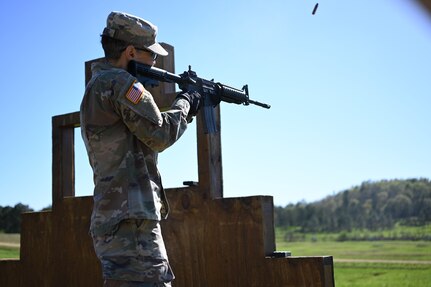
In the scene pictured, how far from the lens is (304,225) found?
351ft

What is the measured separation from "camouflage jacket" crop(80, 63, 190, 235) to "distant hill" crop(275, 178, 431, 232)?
9443 centimetres

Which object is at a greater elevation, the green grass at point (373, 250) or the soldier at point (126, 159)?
the soldier at point (126, 159)

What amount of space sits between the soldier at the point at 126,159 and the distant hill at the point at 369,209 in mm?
94417

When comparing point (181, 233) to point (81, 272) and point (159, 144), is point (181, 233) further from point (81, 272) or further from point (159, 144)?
point (159, 144)

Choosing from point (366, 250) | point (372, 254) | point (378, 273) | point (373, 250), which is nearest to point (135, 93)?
point (378, 273)

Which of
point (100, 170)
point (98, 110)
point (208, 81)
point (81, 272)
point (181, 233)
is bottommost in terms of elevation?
point (81, 272)

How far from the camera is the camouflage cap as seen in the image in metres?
2.76

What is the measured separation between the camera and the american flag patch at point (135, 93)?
8.54 feet

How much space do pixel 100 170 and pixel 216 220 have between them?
1480mm

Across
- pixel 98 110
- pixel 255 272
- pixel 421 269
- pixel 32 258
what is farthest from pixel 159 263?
pixel 421 269

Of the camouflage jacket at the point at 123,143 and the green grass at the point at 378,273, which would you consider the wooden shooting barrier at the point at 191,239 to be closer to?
the camouflage jacket at the point at 123,143

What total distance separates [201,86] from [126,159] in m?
1.03

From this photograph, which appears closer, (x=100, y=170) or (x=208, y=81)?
(x=100, y=170)

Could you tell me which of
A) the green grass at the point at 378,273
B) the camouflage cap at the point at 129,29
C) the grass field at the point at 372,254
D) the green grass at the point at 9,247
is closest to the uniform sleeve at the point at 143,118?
the camouflage cap at the point at 129,29
